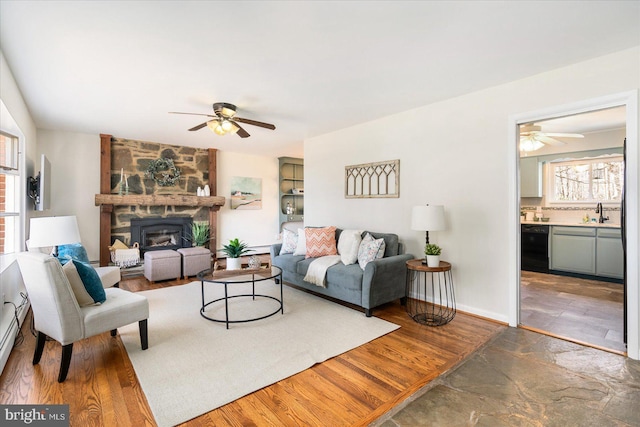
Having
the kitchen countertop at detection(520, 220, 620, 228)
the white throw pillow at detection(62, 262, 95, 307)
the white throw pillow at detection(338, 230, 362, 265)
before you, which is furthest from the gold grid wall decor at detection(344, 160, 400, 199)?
the white throw pillow at detection(62, 262, 95, 307)

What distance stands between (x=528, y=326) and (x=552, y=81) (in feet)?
7.97

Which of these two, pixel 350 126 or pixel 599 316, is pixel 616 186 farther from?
pixel 350 126

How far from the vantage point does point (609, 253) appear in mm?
4863

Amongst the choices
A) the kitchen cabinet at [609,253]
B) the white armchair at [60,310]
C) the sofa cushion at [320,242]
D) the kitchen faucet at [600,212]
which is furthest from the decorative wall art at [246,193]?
the kitchen faucet at [600,212]

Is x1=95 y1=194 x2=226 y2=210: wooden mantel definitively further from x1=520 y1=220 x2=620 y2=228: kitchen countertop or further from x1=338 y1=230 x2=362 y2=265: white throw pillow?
x1=520 y1=220 x2=620 y2=228: kitchen countertop

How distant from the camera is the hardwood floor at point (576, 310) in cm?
290

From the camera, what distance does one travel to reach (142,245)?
5973 millimetres

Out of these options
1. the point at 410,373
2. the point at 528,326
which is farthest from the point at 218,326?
the point at 528,326

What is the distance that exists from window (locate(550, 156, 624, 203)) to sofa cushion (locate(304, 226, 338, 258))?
4652 mm

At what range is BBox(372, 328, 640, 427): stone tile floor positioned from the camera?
5.89ft

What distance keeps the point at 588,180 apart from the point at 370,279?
16.8 feet

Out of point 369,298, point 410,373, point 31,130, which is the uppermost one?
point 31,130

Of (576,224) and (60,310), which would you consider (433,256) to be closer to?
(60,310)

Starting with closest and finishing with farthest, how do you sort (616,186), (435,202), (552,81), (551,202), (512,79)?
(552,81) < (512,79) < (435,202) < (616,186) < (551,202)
